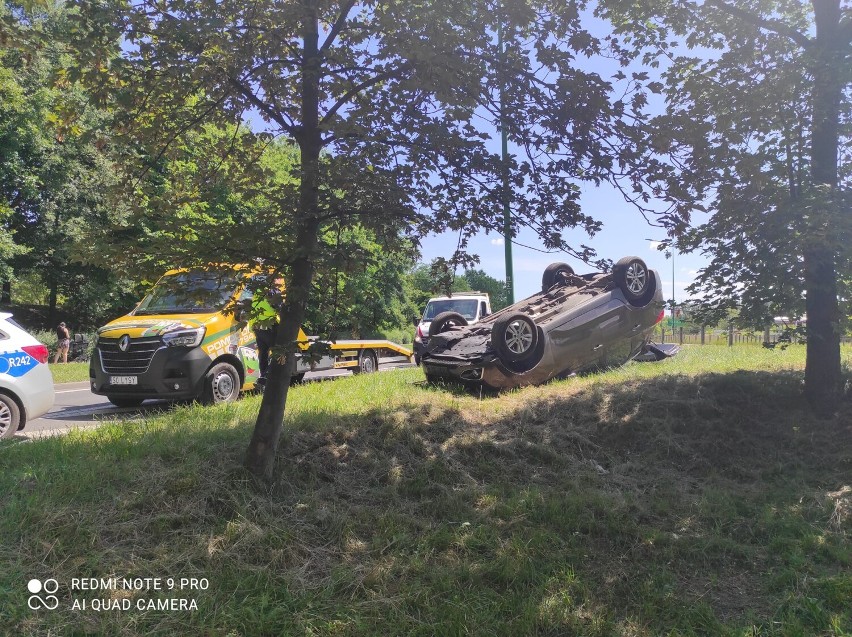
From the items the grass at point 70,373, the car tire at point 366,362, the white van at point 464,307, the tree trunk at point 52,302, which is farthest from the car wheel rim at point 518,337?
the tree trunk at point 52,302

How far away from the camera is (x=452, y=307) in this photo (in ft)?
51.1

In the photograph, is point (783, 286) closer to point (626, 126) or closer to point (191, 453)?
point (626, 126)

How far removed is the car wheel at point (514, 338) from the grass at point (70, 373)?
12.1m

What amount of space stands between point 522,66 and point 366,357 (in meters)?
9.46

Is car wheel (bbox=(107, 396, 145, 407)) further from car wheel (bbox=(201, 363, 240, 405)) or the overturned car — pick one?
the overturned car

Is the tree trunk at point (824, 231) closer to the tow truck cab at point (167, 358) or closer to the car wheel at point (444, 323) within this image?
the car wheel at point (444, 323)

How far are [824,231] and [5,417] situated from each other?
892 centimetres

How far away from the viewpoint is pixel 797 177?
6.14 m

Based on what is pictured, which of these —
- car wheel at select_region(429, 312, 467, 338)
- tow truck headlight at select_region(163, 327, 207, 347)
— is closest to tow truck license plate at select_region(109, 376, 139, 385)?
tow truck headlight at select_region(163, 327, 207, 347)

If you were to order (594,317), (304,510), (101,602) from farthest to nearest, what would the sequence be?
1. (594,317)
2. (304,510)
3. (101,602)

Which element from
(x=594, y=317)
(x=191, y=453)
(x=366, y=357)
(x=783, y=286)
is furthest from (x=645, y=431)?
(x=366, y=357)

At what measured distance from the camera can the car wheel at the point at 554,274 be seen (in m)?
10.6

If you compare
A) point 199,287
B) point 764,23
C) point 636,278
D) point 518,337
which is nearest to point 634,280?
point 636,278

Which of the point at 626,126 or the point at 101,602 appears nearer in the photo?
the point at 101,602
